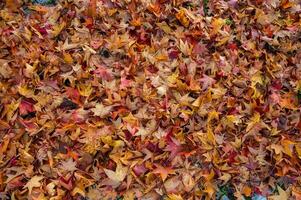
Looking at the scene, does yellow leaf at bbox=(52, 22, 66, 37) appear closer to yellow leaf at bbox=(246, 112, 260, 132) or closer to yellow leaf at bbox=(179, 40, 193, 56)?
yellow leaf at bbox=(179, 40, 193, 56)

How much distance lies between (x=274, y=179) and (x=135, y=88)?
1141 millimetres

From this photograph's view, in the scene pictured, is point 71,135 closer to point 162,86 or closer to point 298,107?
point 162,86

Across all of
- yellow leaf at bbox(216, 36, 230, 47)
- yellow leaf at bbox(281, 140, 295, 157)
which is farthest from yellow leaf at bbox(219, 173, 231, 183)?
yellow leaf at bbox(216, 36, 230, 47)

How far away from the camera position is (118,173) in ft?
8.55

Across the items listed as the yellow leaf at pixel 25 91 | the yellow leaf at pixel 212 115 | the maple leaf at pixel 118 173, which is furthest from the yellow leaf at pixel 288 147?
the yellow leaf at pixel 25 91

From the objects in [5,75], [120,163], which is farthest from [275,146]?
[5,75]

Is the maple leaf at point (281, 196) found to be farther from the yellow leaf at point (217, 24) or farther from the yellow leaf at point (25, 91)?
the yellow leaf at point (25, 91)

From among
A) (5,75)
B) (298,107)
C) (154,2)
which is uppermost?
(154,2)

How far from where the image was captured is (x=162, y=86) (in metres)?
2.97

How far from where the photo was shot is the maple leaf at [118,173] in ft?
8.50

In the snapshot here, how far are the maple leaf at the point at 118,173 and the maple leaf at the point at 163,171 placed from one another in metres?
0.20

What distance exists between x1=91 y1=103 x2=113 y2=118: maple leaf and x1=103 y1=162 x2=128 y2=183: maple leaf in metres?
0.39

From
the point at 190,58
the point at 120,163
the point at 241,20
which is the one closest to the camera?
A: the point at 120,163

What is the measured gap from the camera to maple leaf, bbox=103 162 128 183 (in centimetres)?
259
